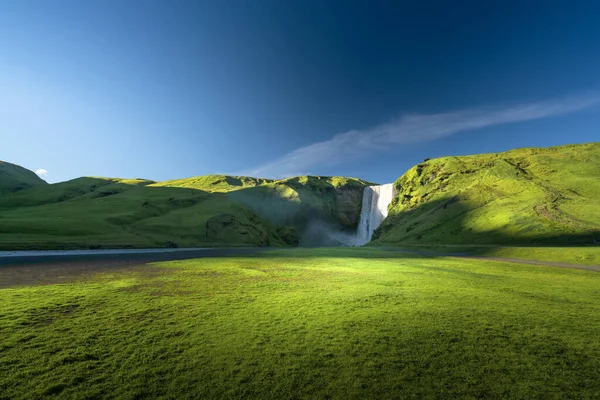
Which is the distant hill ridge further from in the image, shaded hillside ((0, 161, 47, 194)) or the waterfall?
shaded hillside ((0, 161, 47, 194))

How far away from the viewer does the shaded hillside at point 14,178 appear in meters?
147

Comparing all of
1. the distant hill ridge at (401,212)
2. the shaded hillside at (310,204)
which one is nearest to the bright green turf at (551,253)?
the distant hill ridge at (401,212)

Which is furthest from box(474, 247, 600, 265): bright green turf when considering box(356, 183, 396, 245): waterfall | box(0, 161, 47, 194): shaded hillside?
box(0, 161, 47, 194): shaded hillside

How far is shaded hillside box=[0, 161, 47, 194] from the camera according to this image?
146962 mm

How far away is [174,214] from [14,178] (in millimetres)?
144322

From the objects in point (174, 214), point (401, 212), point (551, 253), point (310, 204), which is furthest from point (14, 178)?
point (551, 253)

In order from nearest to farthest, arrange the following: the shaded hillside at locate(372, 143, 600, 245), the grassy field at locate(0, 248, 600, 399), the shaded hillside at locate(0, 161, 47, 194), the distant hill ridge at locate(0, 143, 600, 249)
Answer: the grassy field at locate(0, 248, 600, 399)
the shaded hillside at locate(372, 143, 600, 245)
the distant hill ridge at locate(0, 143, 600, 249)
the shaded hillside at locate(0, 161, 47, 194)

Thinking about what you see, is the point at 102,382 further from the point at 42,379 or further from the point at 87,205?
the point at 87,205

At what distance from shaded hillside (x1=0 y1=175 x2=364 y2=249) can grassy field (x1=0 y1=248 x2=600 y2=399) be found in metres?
43.4

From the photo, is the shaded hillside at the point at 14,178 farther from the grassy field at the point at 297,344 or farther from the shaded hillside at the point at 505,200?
the grassy field at the point at 297,344

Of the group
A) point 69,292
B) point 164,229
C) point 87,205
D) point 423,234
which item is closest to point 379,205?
point 423,234

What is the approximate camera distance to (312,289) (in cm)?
1394

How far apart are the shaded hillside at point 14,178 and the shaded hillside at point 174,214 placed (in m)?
32.2

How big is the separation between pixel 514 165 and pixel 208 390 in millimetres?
88797
